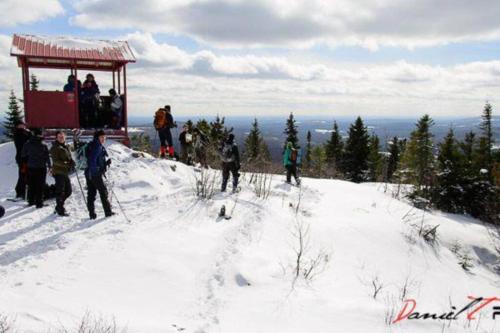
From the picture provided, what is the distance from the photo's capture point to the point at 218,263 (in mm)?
7230

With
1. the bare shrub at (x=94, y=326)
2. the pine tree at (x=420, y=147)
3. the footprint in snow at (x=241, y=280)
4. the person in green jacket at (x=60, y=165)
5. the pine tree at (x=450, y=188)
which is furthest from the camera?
the pine tree at (x=420, y=147)

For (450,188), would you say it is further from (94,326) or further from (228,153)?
(94,326)

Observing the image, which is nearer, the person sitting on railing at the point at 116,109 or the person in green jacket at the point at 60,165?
the person in green jacket at the point at 60,165

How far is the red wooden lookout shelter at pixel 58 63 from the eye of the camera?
Result: 12.9 meters

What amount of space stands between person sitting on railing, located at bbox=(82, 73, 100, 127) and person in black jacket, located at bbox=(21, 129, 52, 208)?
15.8 ft

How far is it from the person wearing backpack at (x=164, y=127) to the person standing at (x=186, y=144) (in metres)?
0.47

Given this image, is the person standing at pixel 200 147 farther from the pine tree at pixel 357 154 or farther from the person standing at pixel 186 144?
the pine tree at pixel 357 154

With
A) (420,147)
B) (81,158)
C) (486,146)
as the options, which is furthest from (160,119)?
(420,147)

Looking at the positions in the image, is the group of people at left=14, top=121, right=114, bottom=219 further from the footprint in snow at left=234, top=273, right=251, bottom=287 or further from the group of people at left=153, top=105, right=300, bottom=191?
the group of people at left=153, top=105, right=300, bottom=191

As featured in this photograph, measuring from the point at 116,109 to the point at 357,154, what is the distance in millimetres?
30740

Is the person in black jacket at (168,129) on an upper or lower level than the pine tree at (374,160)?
upper

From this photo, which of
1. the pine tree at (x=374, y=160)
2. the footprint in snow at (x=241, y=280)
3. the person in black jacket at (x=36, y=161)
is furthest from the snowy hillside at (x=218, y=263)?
the pine tree at (x=374, y=160)

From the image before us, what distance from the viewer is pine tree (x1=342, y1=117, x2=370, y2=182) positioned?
39656 mm

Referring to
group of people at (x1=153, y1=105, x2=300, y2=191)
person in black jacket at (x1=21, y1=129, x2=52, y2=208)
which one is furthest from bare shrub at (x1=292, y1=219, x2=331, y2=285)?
person in black jacket at (x1=21, y1=129, x2=52, y2=208)
